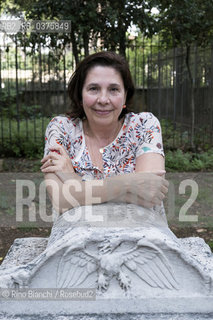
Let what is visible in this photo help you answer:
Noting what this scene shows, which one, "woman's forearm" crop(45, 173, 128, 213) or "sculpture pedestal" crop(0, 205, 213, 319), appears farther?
"woman's forearm" crop(45, 173, 128, 213)

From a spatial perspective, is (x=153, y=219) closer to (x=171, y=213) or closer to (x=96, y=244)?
(x=96, y=244)

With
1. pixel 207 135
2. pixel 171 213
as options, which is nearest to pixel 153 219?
pixel 171 213

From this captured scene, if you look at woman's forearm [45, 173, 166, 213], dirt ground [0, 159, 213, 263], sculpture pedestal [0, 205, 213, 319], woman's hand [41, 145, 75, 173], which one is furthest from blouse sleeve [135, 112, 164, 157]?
dirt ground [0, 159, 213, 263]

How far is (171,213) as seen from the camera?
504 centimetres

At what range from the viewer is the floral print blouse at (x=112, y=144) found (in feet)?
7.90

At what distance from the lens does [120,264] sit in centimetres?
173

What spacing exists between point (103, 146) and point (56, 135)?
316 millimetres

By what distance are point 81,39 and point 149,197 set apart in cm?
527

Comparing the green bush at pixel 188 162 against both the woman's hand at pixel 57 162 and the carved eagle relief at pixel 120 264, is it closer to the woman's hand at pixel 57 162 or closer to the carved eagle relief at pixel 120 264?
the woman's hand at pixel 57 162

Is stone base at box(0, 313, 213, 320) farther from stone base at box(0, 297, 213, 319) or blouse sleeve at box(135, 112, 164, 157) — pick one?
blouse sleeve at box(135, 112, 164, 157)

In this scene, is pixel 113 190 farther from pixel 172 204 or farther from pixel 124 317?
pixel 172 204

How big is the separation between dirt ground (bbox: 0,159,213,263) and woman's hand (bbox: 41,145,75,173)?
76.7 inches

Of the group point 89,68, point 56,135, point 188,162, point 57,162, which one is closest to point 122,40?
point 188,162

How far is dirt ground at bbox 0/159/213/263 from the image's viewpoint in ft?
14.7
